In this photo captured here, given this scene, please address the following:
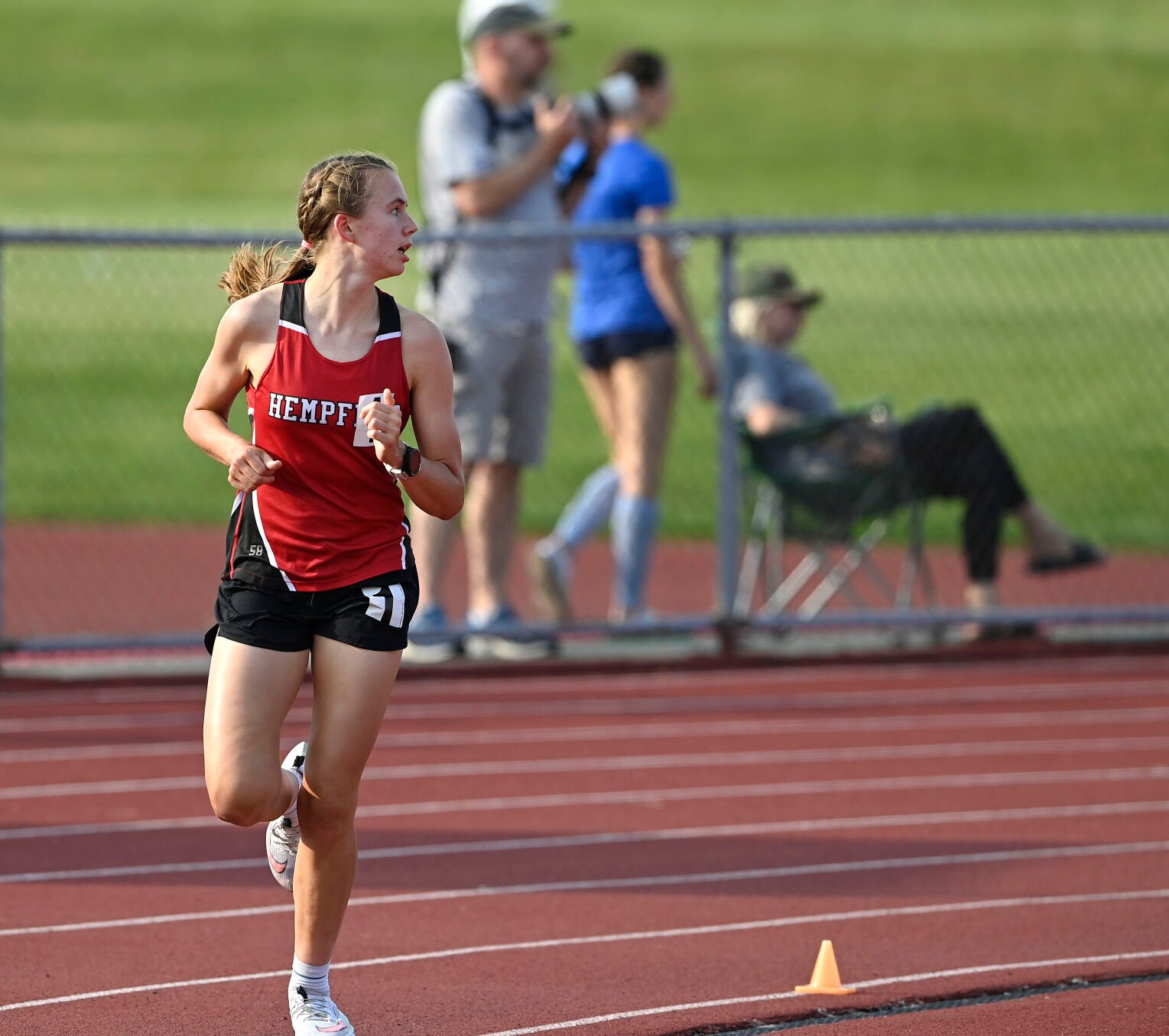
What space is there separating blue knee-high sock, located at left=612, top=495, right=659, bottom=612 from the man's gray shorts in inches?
22.1

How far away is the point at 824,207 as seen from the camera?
42562mm

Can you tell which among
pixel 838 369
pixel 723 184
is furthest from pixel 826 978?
pixel 723 184

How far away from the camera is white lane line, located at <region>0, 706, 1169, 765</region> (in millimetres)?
7625

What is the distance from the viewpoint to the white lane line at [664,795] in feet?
21.3

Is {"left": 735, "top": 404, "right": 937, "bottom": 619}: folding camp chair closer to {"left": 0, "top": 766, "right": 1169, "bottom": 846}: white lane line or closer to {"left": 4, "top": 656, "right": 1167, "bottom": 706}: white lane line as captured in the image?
{"left": 4, "top": 656, "right": 1167, "bottom": 706}: white lane line

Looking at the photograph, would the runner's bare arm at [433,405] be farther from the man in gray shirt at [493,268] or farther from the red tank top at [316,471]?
the man in gray shirt at [493,268]

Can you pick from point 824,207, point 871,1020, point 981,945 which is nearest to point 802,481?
point 981,945

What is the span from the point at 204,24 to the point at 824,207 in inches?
1026

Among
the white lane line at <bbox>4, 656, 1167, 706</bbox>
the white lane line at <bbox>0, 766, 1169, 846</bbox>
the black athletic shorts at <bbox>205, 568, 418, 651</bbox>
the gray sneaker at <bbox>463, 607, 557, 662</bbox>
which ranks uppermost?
the black athletic shorts at <bbox>205, 568, 418, 651</bbox>

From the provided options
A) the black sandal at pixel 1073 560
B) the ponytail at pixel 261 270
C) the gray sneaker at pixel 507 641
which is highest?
the ponytail at pixel 261 270

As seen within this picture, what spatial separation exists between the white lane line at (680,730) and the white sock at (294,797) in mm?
3325

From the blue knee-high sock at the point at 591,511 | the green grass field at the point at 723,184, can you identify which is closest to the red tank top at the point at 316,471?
the blue knee-high sock at the point at 591,511

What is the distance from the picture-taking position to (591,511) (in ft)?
32.0

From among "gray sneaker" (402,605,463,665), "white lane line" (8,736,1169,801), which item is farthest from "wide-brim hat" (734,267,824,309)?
"white lane line" (8,736,1169,801)
